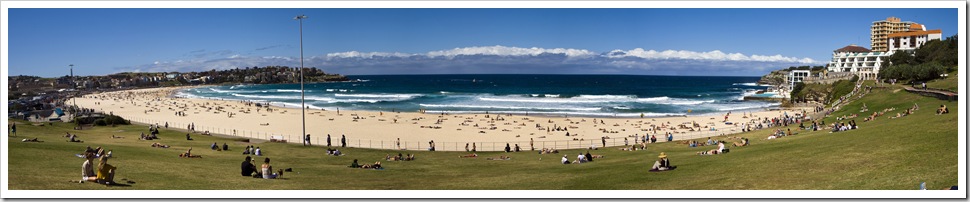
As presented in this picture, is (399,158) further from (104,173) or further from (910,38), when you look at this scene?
(910,38)

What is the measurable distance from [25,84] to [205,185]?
1844 centimetres

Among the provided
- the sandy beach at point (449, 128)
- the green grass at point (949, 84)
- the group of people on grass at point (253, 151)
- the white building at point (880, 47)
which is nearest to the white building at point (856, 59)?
the white building at point (880, 47)

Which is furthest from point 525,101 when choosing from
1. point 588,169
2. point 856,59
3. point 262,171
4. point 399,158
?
point 262,171

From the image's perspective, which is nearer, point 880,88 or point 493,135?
point 493,135

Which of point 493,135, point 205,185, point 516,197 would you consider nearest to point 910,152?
point 516,197

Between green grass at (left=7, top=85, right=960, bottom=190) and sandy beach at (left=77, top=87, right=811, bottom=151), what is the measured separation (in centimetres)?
1112

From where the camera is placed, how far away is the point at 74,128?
29.2 m

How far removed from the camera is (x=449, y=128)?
43438 millimetres

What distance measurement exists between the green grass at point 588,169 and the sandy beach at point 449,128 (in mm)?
11117

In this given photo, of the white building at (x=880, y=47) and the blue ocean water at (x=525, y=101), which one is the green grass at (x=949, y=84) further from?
the white building at (x=880, y=47)

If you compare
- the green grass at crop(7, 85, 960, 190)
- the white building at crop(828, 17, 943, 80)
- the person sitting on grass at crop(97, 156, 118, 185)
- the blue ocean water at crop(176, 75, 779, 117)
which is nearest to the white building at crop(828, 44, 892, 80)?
the white building at crop(828, 17, 943, 80)

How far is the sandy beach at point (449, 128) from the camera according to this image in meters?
34.1

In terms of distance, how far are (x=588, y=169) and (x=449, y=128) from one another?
25.9m

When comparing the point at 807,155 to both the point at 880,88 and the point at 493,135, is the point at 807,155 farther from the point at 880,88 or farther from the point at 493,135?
the point at 880,88
